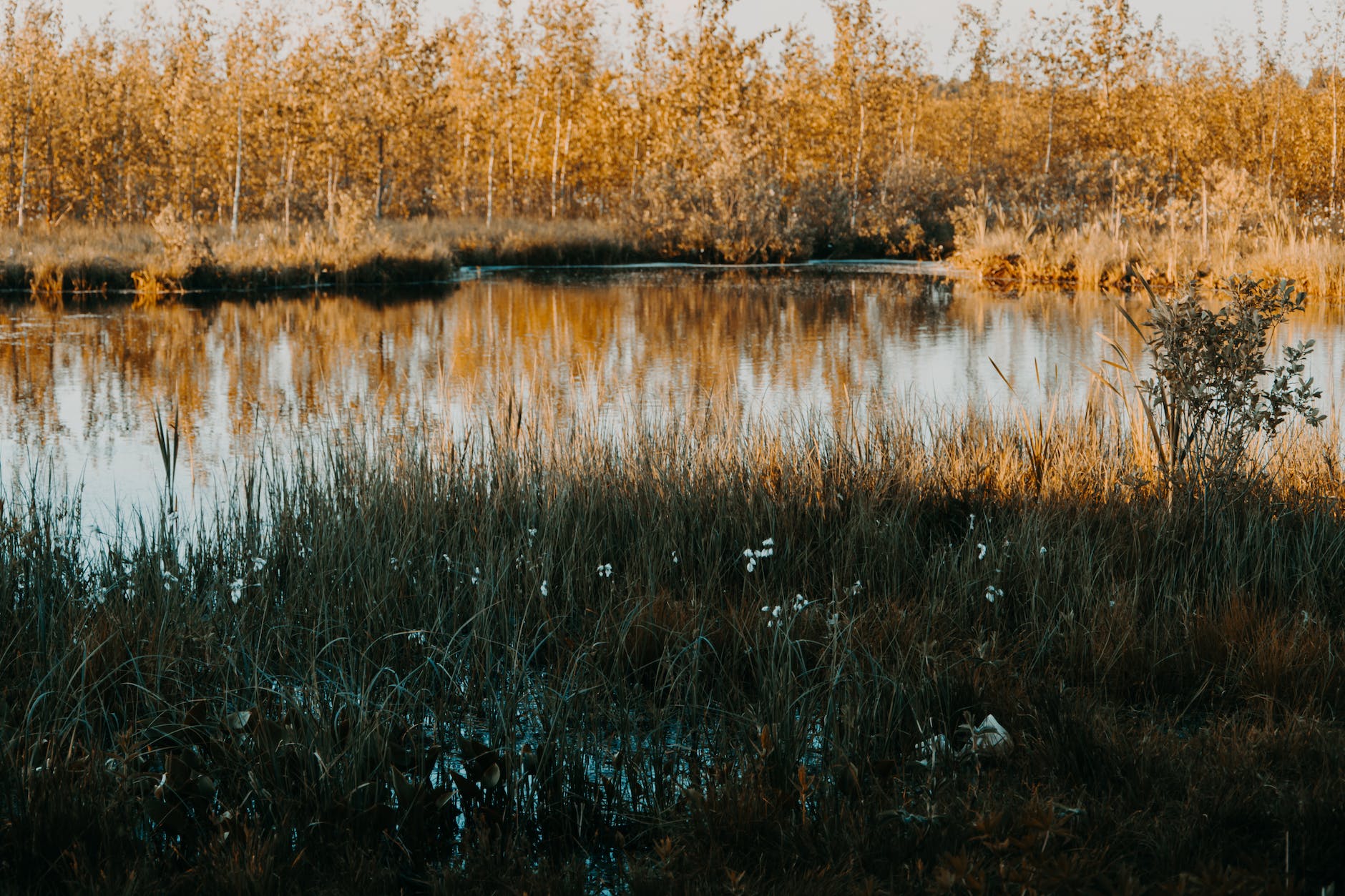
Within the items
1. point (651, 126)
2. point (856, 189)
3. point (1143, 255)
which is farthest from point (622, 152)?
point (1143, 255)

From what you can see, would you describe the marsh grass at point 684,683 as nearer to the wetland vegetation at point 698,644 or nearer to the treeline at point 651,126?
the wetland vegetation at point 698,644

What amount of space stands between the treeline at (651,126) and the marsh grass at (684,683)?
16036 millimetres

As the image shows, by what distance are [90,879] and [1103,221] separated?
23387mm

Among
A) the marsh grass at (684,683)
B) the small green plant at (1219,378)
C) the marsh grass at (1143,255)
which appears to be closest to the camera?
the marsh grass at (684,683)

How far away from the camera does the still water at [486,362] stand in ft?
22.3

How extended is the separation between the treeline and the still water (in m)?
5.75

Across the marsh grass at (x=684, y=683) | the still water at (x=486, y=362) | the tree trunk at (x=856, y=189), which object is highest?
the tree trunk at (x=856, y=189)

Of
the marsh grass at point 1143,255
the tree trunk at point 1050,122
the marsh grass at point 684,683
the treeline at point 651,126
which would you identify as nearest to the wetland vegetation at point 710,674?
the marsh grass at point 684,683

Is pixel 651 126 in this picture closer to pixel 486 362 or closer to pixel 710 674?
pixel 486 362

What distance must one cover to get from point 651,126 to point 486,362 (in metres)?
26.1

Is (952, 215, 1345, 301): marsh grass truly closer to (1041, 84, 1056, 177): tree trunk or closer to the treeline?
the treeline

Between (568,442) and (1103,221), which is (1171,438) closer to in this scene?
(568,442)

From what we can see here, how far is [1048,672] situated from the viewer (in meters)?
2.86

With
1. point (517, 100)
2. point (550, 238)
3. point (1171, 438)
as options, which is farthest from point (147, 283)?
point (517, 100)
